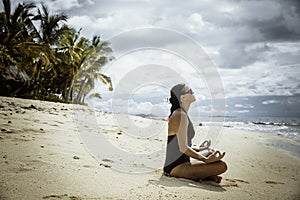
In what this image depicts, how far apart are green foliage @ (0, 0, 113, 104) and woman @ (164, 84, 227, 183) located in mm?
11536

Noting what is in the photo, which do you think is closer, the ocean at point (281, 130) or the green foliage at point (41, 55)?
the ocean at point (281, 130)

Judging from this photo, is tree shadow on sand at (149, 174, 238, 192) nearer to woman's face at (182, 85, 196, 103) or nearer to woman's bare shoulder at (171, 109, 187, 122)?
woman's bare shoulder at (171, 109, 187, 122)

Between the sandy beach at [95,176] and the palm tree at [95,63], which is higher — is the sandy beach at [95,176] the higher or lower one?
the lower one

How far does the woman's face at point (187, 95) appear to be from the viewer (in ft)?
9.27

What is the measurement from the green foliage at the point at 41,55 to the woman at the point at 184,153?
1154 centimetres

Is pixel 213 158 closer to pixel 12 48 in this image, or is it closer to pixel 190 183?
pixel 190 183

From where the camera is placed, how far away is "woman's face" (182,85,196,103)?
9.27 feet

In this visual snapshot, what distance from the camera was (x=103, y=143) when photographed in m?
4.19

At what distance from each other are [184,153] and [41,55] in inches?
525

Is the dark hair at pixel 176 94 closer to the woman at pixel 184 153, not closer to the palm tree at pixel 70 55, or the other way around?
the woman at pixel 184 153

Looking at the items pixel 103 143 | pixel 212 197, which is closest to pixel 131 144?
pixel 103 143

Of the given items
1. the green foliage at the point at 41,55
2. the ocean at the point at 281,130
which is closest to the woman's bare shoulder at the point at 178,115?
the ocean at the point at 281,130

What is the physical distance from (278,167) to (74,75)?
18.5m

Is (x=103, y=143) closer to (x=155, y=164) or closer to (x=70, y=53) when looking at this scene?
(x=155, y=164)
